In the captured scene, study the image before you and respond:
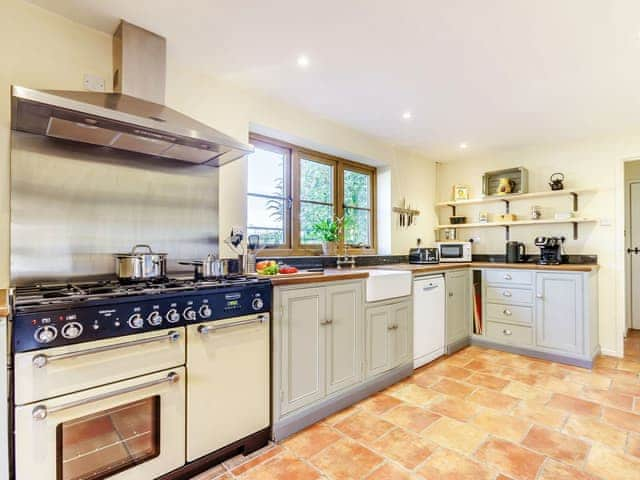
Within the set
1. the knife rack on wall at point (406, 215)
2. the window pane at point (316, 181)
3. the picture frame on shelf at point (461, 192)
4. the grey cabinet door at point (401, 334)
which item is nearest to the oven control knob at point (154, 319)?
the grey cabinet door at point (401, 334)

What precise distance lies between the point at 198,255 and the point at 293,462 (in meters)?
1.35

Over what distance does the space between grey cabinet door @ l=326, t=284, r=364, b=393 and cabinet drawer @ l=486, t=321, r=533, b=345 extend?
6.66 ft

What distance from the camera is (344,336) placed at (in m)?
2.42

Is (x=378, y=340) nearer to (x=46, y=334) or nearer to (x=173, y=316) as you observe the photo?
(x=173, y=316)

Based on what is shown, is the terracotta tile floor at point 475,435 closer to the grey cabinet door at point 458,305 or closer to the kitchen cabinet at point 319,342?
the kitchen cabinet at point 319,342

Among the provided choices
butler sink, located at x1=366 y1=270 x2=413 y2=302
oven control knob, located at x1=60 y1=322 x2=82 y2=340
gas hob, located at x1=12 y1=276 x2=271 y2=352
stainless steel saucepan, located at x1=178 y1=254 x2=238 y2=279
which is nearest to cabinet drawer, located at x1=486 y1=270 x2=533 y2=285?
butler sink, located at x1=366 y1=270 x2=413 y2=302

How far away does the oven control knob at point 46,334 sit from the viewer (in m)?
1.26

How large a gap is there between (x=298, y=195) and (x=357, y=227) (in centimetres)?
101

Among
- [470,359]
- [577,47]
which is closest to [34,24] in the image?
[577,47]

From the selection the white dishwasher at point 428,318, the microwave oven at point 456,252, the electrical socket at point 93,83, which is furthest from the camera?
the microwave oven at point 456,252

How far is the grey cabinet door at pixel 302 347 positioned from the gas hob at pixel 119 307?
20 centimetres

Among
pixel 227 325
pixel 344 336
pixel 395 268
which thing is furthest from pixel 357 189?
pixel 227 325

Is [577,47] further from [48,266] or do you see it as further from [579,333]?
[48,266]

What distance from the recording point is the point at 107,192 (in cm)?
198
